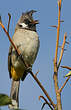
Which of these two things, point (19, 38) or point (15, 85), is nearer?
point (19, 38)

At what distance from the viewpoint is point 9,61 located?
11.1 ft

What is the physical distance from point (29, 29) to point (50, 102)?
2620 mm

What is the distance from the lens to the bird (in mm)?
3089

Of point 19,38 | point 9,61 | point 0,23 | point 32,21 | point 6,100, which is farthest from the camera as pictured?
point 32,21

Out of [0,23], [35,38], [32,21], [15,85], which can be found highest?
[0,23]

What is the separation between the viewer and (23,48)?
3.06m

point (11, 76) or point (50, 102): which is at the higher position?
point (50, 102)

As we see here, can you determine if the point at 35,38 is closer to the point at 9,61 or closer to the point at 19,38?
the point at 19,38

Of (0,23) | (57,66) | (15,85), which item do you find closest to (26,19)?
(15,85)

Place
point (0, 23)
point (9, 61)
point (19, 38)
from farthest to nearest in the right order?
point (9, 61)
point (19, 38)
point (0, 23)

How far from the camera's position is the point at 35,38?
3266 millimetres

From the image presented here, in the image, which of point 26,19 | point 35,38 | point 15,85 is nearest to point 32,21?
point 26,19

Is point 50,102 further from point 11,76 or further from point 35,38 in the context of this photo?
point 11,76

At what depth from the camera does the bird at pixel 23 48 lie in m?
3.09
